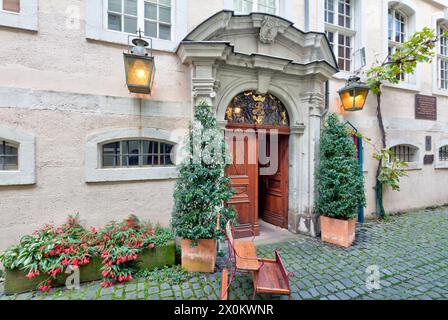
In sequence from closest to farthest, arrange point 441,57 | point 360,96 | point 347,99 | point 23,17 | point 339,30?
point 23,17 < point 360,96 < point 347,99 < point 339,30 < point 441,57

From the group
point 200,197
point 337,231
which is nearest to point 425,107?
point 337,231

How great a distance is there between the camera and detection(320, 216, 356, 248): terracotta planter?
4066mm

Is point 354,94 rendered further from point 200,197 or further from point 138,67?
point 138,67

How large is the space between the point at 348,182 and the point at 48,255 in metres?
5.01

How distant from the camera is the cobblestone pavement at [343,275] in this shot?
268cm

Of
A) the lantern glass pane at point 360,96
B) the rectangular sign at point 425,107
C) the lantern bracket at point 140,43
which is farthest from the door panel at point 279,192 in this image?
the rectangular sign at point 425,107

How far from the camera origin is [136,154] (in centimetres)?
380

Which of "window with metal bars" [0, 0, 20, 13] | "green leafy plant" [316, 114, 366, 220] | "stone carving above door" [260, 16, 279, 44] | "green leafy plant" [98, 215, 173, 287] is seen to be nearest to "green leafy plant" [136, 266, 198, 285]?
"green leafy plant" [98, 215, 173, 287]

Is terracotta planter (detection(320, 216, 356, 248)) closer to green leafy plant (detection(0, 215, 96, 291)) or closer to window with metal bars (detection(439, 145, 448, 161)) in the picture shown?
green leafy plant (detection(0, 215, 96, 291))

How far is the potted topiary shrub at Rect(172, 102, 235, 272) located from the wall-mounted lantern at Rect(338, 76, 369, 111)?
3515mm

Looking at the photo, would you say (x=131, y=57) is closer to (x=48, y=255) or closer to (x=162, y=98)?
(x=162, y=98)

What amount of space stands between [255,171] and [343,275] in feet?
7.92

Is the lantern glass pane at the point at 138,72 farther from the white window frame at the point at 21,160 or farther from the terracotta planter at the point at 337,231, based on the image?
the terracotta planter at the point at 337,231
